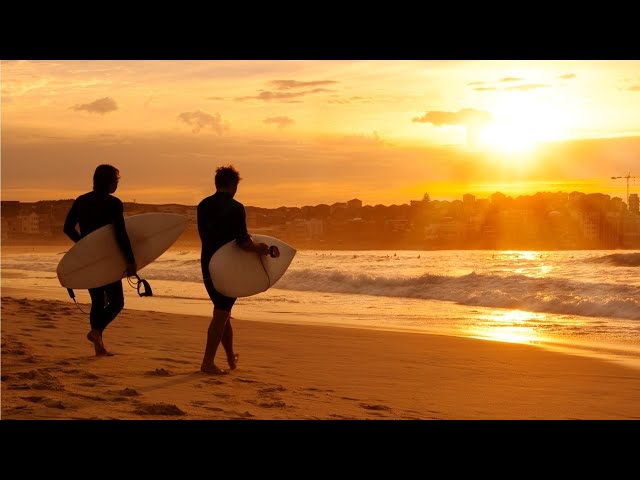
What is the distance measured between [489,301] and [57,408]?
1195 cm

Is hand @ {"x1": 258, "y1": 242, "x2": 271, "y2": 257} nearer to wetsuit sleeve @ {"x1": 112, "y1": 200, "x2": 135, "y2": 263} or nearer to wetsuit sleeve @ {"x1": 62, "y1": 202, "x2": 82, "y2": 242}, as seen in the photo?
wetsuit sleeve @ {"x1": 112, "y1": 200, "x2": 135, "y2": 263}

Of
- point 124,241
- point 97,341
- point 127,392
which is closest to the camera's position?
point 127,392

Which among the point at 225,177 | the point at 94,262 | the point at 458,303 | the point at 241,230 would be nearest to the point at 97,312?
the point at 94,262

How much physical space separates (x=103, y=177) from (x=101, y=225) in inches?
16.6

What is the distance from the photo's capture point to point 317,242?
2000 inches

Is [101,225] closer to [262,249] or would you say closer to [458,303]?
[262,249]

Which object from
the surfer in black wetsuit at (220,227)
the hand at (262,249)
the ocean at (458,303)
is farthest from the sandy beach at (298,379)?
the ocean at (458,303)

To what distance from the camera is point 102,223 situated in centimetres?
669

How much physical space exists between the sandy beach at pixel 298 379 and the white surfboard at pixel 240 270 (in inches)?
27.8

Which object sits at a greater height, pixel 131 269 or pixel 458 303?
pixel 131 269

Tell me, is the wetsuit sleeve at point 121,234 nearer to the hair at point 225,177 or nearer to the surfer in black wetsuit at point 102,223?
the surfer in black wetsuit at point 102,223

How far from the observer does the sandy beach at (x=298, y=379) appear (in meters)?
5.14

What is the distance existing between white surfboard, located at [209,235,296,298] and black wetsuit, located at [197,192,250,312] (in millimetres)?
62
